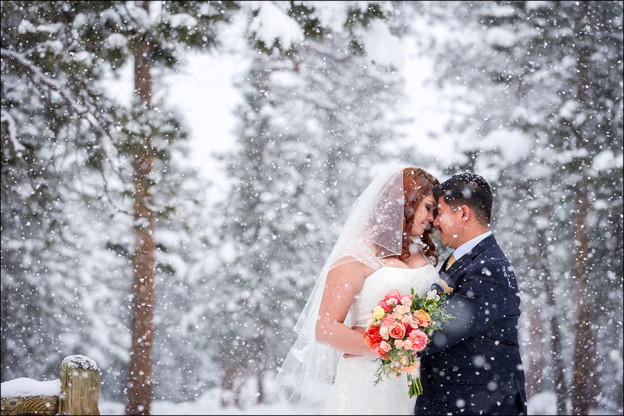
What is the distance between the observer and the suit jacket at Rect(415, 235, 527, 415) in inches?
123

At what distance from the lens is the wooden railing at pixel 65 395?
111 inches

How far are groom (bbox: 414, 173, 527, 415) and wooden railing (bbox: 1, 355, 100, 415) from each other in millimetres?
1739

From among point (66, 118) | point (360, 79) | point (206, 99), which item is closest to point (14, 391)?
point (66, 118)

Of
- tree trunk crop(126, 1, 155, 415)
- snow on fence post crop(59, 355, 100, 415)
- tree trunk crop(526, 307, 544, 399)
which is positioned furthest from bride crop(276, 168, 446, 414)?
tree trunk crop(526, 307, 544, 399)

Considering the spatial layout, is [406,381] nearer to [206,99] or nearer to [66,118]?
[66,118]

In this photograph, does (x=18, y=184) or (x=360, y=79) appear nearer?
(x=18, y=184)

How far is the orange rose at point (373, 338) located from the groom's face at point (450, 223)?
75 centimetres

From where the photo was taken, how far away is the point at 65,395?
283 cm

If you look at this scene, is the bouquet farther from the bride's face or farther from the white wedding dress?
the bride's face

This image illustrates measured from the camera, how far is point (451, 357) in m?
3.28

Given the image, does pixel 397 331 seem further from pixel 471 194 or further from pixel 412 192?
pixel 412 192

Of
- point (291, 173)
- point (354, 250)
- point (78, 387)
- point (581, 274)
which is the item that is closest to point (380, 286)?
point (354, 250)

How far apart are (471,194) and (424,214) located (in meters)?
0.39

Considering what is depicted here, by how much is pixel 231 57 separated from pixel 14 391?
909 centimetres
